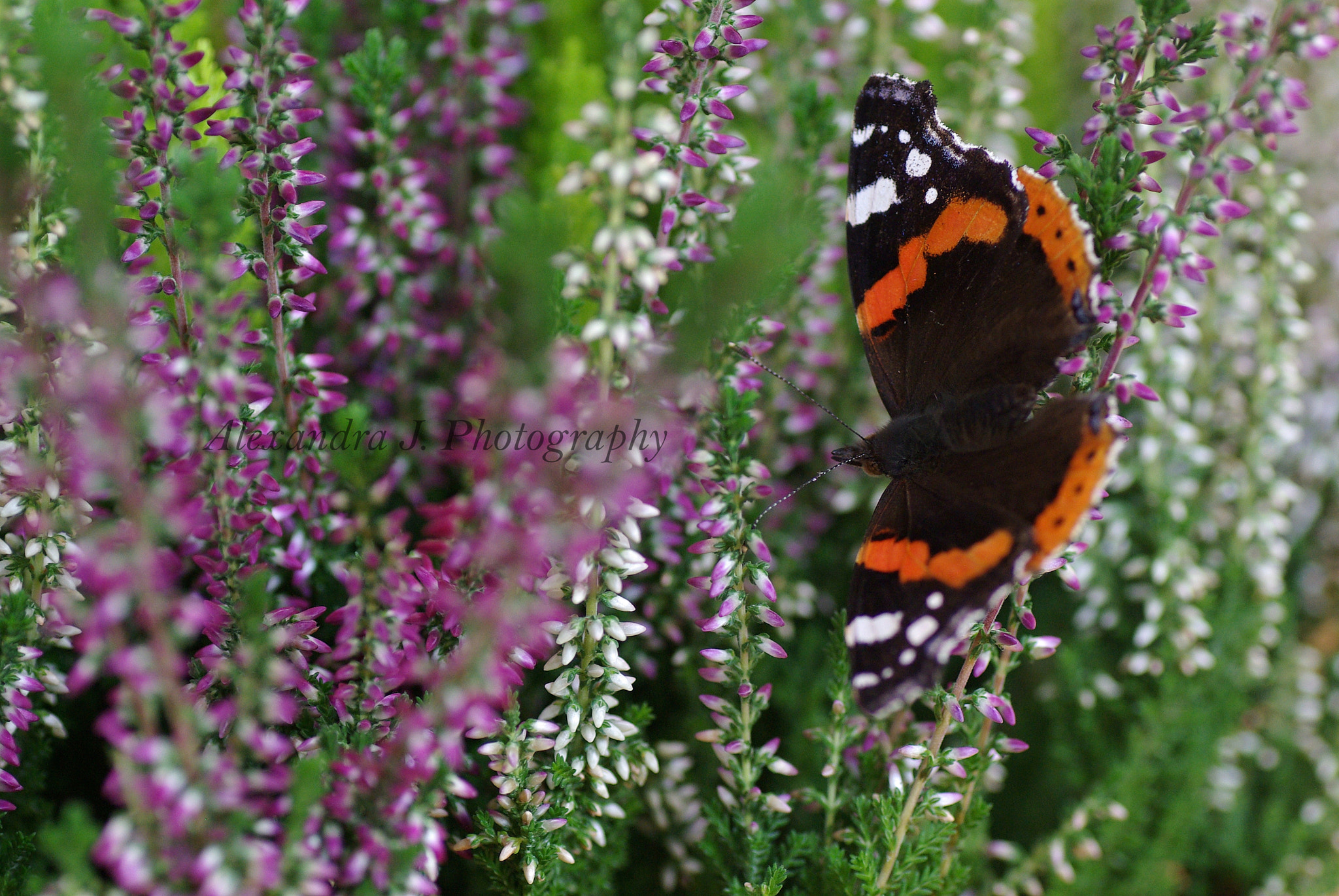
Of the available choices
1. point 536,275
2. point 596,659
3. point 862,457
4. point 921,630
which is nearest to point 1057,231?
point 862,457

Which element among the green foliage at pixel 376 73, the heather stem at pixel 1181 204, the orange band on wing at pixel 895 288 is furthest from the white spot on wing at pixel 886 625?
the green foliage at pixel 376 73

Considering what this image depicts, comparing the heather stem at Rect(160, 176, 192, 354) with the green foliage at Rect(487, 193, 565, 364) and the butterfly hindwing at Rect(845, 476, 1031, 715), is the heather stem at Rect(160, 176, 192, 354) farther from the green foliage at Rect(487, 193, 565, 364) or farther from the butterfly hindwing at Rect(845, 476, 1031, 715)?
the butterfly hindwing at Rect(845, 476, 1031, 715)

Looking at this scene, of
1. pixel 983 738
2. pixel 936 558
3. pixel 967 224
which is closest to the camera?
pixel 936 558

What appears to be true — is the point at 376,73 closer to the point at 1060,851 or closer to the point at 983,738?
the point at 983,738

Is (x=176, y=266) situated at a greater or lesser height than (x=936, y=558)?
greater

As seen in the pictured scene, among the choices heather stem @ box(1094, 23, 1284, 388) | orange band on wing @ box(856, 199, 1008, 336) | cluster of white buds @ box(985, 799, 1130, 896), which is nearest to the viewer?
heather stem @ box(1094, 23, 1284, 388)

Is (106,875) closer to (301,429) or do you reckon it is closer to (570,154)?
(301,429)

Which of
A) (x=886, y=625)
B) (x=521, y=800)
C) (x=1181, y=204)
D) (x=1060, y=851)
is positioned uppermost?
(x=1181, y=204)

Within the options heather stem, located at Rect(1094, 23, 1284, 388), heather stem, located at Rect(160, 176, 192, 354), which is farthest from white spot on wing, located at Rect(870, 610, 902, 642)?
heather stem, located at Rect(160, 176, 192, 354)
